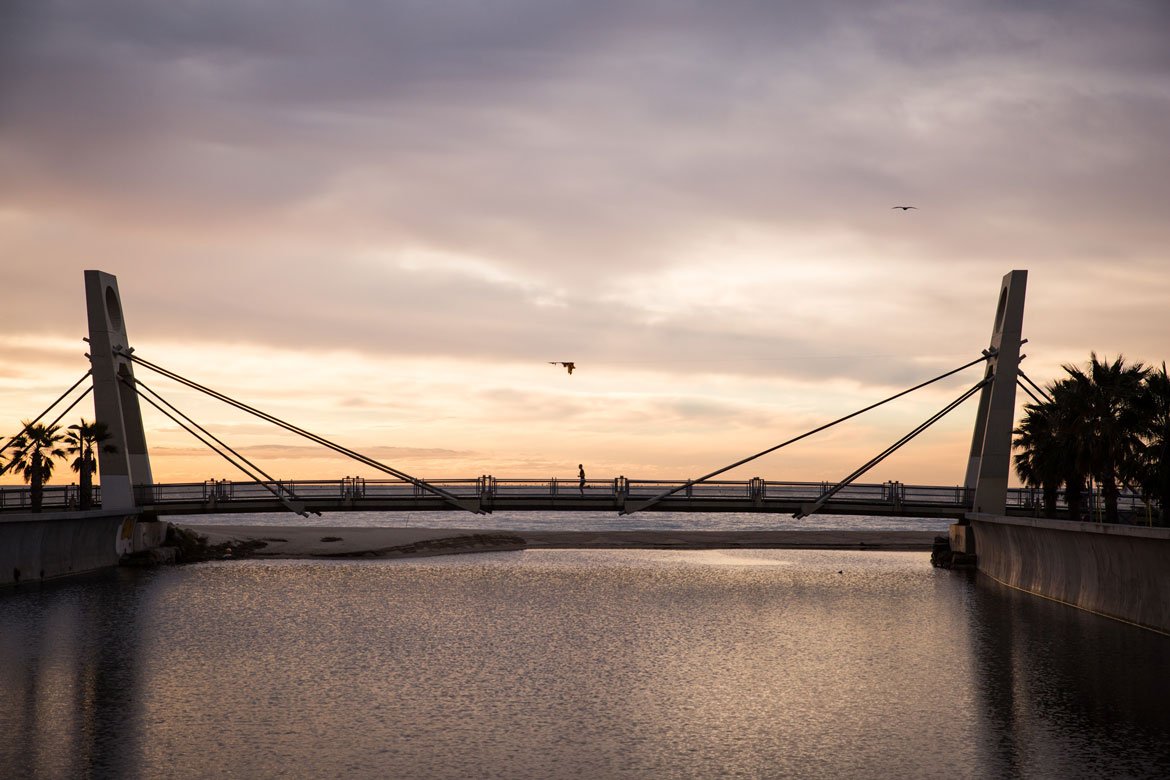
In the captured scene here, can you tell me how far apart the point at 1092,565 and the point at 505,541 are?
5350 cm

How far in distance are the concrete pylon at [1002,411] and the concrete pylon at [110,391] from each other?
4368 cm

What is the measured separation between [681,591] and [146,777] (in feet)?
108

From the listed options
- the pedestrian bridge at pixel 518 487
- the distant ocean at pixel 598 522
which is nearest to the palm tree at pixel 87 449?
the pedestrian bridge at pixel 518 487

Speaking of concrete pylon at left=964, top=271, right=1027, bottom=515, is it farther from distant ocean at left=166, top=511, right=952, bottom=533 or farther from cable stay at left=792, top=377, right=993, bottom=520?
distant ocean at left=166, top=511, right=952, bottom=533

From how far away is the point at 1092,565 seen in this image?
3728 centimetres

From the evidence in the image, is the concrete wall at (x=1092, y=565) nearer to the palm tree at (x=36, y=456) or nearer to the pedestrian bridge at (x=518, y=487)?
the pedestrian bridge at (x=518, y=487)

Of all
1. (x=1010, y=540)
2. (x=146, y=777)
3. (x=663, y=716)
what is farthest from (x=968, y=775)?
(x=1010, y=540)

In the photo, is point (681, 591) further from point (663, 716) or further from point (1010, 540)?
point (663, 716)

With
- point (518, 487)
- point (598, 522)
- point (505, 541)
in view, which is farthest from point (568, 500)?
point (598, 522)

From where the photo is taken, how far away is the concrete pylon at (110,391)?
56.8m

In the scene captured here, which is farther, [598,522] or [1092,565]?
[598,522]

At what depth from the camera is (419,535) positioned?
94.5 metres

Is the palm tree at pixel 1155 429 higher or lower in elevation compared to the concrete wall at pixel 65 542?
higher

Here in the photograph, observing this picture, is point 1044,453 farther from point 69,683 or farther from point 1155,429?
point 69,683
